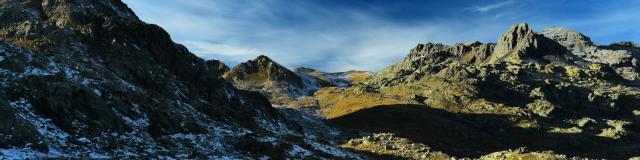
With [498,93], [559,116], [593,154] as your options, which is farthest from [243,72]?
[593,154]

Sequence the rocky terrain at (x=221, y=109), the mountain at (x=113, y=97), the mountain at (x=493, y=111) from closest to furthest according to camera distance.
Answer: the mountain at (x=113, y=97) → the rocky terrain at (x=221, y=109) → the mountain at (x=493, y=111)

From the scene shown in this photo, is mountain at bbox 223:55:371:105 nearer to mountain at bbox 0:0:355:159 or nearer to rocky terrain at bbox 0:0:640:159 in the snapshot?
rocky terrain at bbox 0:0:640:159

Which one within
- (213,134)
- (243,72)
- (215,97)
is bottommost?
(213,134)

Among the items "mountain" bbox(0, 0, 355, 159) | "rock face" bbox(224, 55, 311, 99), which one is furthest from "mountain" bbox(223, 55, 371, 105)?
"mountain" bbox(0, 0, 355, 159)

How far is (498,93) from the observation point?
114 metres

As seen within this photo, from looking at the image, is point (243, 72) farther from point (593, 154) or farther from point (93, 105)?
point (93, 105)

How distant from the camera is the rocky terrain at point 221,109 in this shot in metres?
36.2

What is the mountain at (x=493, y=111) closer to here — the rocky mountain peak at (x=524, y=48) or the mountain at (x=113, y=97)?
the mountain at (x=113, y=97)

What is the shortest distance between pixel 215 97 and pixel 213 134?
17369mm

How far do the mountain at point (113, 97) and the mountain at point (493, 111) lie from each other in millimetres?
16890

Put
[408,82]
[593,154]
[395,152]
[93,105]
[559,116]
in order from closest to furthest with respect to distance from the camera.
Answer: [93,105] < [395,152] < [593,154] < [559,116] < [408,82]

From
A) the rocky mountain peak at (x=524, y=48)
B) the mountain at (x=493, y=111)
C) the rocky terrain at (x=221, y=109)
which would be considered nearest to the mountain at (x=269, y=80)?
the rocky terrain at (x=221, y=109)

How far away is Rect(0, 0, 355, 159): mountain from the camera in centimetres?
3372

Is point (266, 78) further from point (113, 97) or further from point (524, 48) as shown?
point (113, 97)
